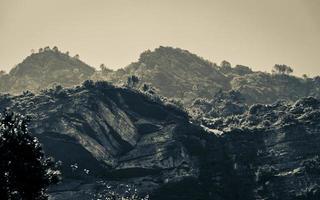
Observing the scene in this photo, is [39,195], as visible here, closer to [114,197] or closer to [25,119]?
[25,119]

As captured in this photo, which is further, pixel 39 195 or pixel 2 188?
pixel 39 195

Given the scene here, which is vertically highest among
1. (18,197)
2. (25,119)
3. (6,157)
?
(25,119)

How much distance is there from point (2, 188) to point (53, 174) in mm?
11967

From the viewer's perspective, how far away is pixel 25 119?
83.4 meters

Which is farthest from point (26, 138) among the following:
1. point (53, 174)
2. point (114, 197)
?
point (114, 197)

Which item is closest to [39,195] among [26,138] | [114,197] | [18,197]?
[18,197]

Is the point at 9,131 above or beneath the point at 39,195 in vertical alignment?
above

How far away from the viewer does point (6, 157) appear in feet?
257

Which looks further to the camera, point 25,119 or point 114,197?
point 114,197

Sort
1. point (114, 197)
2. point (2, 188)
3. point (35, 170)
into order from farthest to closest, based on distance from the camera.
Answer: point (114, 197) → point (35, 170) → point (2, 188)

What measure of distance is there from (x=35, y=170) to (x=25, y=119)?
8.10 m

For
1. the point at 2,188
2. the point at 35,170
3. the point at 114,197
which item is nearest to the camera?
the point at 2,188

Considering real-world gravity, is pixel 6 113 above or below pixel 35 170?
above

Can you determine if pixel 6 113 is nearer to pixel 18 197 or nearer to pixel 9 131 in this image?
pixel 9 131
